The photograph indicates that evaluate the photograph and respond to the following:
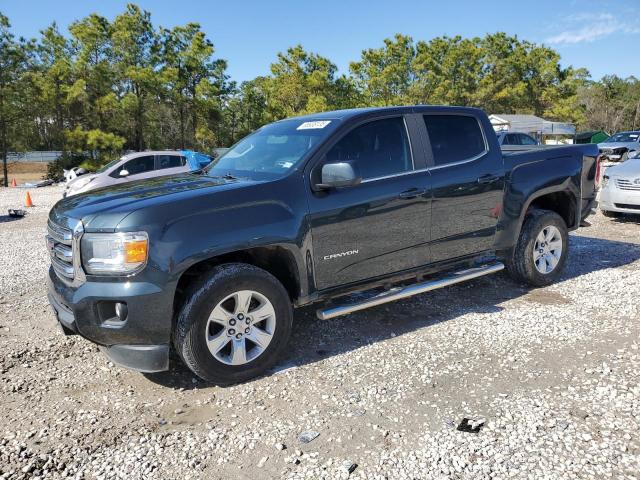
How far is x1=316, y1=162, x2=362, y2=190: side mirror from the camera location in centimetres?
352

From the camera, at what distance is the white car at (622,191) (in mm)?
9180

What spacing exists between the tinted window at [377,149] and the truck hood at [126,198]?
899 millimetres

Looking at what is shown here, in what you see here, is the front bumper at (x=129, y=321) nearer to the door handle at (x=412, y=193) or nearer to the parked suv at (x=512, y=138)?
the door handle at (x=412, y=193)

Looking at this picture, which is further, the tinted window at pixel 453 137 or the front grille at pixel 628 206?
the front grille at pixel 628 206

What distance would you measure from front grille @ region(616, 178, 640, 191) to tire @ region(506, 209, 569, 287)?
4.90 meters

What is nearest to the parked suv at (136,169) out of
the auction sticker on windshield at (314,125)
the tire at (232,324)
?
the auction sticker on windshield at (314,125)

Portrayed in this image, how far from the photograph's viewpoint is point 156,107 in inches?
1310

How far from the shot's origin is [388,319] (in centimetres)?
461

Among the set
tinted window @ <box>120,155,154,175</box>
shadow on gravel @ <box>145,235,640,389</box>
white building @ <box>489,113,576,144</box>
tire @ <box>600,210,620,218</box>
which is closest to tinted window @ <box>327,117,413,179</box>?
shadow on gravel @ <box>145,235,640,389</box>

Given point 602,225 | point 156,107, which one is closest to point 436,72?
point 156,107

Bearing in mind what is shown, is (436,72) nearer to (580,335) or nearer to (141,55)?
(141,55)

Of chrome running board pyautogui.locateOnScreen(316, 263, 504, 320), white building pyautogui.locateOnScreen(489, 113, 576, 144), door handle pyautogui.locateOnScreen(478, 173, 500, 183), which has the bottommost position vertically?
chrome running board pyautogui.locateOnScreen(316, 263, 504, 320)

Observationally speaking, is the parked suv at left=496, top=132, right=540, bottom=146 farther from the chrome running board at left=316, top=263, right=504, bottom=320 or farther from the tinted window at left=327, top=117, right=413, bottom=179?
the tinted window at left=327, top=117, right=413, bottom=179

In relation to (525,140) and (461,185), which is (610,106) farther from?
(461,185)
